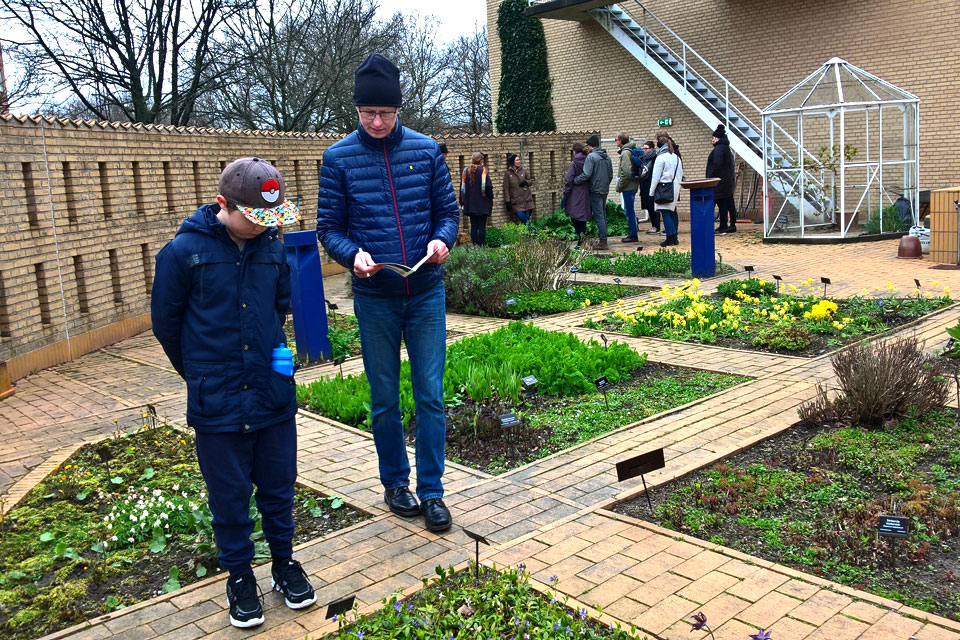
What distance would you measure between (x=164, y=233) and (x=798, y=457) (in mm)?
9371

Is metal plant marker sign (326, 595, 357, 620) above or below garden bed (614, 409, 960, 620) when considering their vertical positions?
above

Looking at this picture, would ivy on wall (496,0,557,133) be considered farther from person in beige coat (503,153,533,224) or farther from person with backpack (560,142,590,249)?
person with backpack (560,142,590,249)

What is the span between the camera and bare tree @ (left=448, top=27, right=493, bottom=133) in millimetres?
45312

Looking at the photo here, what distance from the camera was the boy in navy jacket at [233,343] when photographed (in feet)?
11.6

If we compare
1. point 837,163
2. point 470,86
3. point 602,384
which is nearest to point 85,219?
point 602,384

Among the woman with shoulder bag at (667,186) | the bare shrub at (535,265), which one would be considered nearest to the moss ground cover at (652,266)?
the bare shrub at (535,265)

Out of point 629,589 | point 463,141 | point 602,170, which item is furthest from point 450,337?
point 463,141

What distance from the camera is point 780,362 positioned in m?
7.43

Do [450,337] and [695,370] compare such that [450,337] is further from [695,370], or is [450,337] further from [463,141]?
[463,141]

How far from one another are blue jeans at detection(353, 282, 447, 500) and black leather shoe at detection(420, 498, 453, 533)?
0.06 meters

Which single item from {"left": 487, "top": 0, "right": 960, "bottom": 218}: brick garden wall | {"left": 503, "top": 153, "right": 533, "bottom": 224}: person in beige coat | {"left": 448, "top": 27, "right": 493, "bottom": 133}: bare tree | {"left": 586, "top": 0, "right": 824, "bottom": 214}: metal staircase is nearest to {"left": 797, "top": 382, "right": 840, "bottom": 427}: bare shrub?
{"left": 503, "top": 153, "right": 533, "bottom": 224}: person in beige coat

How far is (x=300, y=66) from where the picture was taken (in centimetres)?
3312

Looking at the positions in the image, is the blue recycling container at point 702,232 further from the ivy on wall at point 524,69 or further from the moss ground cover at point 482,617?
the ivy on wall at point 524,69

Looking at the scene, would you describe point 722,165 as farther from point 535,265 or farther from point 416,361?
point 416,361
